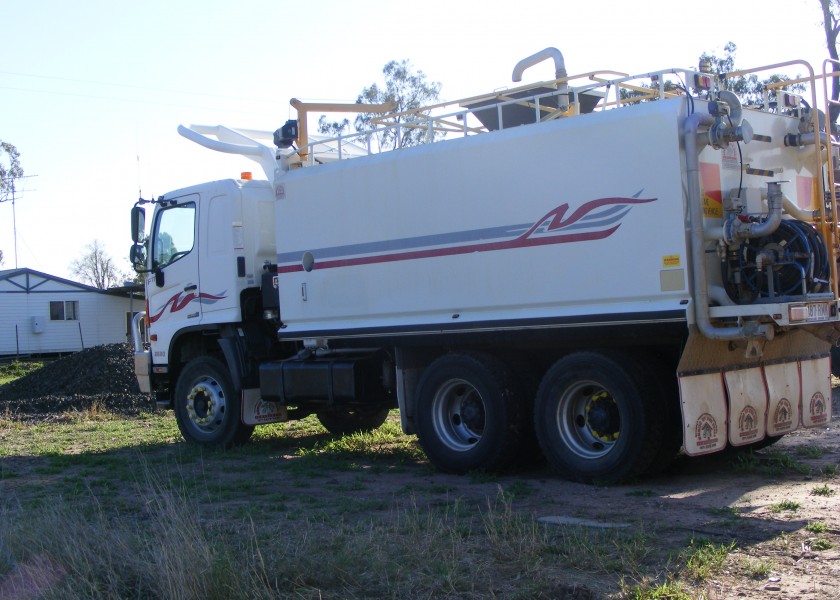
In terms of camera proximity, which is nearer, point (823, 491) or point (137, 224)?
point (823, 491)

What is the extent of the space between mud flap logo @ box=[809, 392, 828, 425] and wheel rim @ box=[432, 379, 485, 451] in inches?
127

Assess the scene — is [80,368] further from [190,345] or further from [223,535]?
[223,535]

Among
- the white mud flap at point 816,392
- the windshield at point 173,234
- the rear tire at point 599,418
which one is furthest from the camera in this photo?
the windshield at point 173,234

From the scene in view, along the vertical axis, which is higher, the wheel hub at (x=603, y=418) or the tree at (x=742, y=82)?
the tree at (x=742, y=82)

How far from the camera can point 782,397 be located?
9086 mm

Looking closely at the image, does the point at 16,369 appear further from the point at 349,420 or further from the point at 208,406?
the point at 349,420

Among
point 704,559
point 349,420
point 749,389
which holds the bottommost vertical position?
point 704,559

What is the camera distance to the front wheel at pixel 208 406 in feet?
39.7

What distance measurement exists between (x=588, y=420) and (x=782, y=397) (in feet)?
6.28

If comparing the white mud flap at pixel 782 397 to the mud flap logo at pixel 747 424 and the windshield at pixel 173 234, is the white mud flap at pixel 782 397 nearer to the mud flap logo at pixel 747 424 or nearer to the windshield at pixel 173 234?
the mud flap logo at pixel 747 424

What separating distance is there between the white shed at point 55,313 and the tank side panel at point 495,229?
30.3 meters

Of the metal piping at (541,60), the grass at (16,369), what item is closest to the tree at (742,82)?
the metal piping at (541,60)

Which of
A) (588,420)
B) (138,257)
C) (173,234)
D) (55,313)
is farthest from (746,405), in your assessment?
(55,313)

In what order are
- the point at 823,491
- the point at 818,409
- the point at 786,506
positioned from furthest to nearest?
1. the point at 818,409
2. the point at 823,491
3. the point at 786,506
